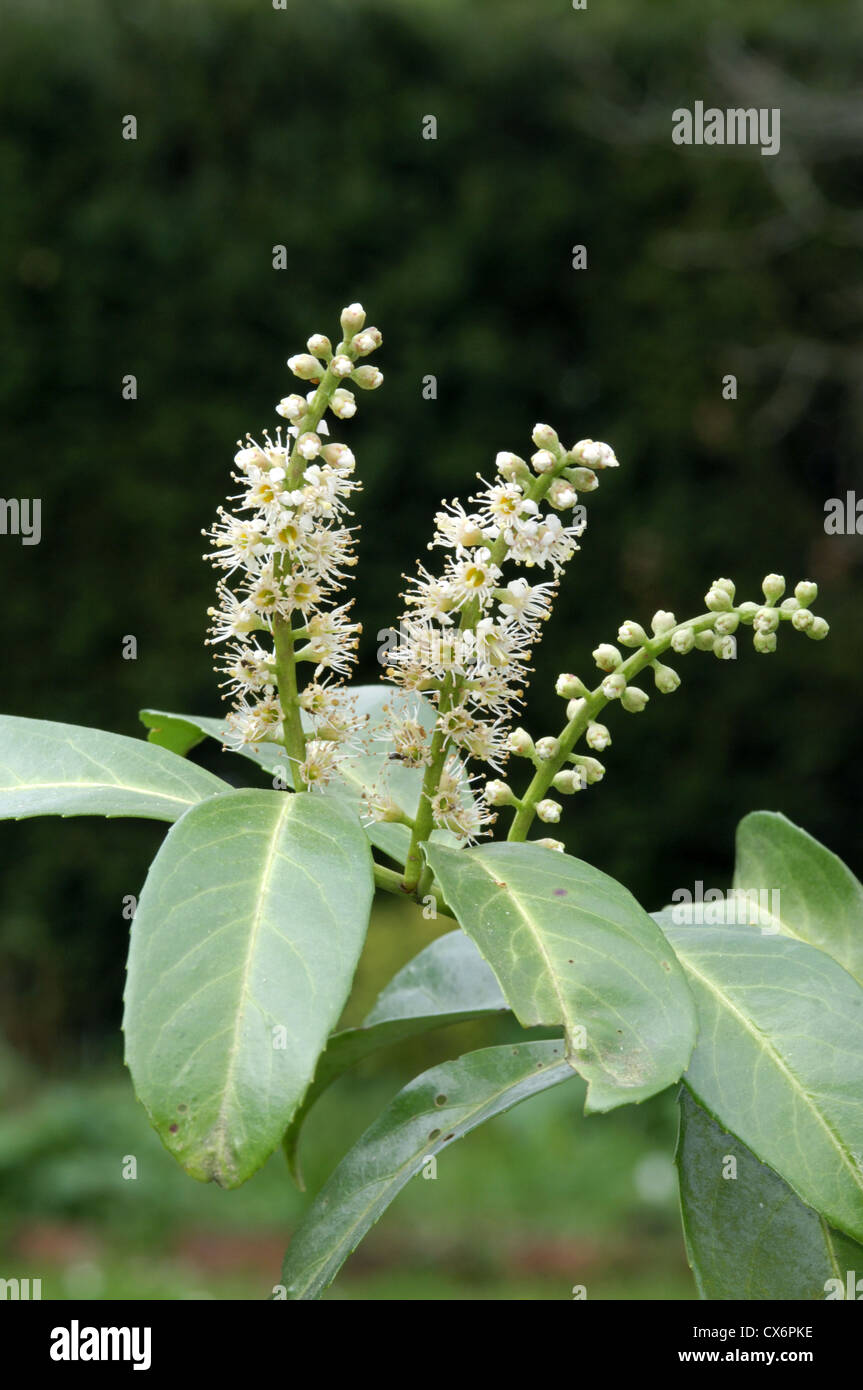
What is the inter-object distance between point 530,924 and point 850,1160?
24 centimetres

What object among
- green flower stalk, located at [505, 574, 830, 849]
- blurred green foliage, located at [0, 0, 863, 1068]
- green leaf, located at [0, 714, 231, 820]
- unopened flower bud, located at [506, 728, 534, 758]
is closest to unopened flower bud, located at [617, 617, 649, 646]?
green flower stalk, located at [505, 574, 830, 849]

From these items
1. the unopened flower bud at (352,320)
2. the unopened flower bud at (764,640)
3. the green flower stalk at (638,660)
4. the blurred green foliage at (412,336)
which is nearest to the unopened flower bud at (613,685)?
the green flower stalk at (638,660)

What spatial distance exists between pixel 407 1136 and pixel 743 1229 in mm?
267

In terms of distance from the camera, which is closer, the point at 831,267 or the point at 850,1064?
the point at 850,1064

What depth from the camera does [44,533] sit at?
5.33 meters

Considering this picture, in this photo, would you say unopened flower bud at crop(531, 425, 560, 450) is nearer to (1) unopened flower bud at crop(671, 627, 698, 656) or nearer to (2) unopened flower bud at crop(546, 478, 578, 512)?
(2) unopened flower bud at crop(546, 478, 578, 512)

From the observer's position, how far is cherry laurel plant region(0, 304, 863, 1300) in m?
0.79

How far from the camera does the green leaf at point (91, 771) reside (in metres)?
0.98

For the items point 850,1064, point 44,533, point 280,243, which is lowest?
point 850,1064

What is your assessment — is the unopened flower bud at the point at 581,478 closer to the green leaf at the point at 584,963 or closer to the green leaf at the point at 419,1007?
the green leaf at the point at 584,963

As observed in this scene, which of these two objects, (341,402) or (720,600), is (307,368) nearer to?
(341,402)

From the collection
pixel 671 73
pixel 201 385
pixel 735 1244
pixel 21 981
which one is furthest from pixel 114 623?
pixel 735 1244

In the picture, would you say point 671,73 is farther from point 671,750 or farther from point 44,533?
point 44,533

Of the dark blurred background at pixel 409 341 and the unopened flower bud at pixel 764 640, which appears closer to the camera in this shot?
the unopened flower bud at pixel 764 640
